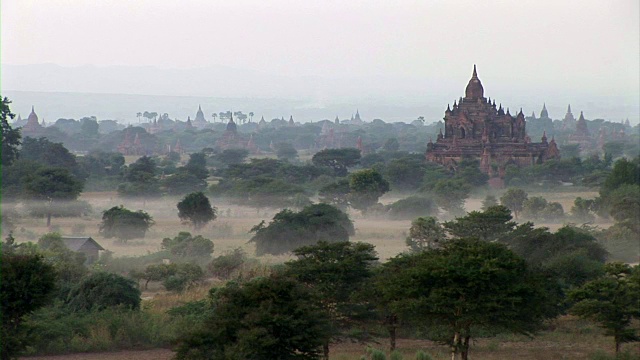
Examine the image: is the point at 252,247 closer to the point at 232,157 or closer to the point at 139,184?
the point at 139,184

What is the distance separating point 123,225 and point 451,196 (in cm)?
1700

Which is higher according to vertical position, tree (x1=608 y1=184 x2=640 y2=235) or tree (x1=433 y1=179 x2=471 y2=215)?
tree (x1=608 y1=184 x2=640 y2=235)

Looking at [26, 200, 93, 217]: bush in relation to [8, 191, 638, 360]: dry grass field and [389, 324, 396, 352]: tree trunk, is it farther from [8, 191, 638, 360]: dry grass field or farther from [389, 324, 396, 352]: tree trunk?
[389, 324, 396, 352]: tree trunk

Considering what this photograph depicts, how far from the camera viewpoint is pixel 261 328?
1408 centimetres

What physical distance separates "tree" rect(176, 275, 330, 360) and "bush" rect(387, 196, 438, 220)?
102ft

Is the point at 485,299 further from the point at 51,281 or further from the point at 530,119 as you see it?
the point at 530,119

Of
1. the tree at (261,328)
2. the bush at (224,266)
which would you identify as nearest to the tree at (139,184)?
the bush at (224,266)

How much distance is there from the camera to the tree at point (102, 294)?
21172 millimetres

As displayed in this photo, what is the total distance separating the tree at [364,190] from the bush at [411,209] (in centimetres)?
87

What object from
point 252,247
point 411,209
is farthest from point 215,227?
point 411,209

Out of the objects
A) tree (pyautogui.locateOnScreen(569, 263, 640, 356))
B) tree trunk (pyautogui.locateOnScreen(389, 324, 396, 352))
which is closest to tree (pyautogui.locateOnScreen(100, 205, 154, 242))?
tree trunk (pyautogui.locateOnScreen(389, 324, 396, 352))

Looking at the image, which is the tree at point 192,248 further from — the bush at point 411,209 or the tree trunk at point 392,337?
the bush at point 411,209

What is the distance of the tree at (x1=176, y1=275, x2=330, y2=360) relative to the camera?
45.8ft

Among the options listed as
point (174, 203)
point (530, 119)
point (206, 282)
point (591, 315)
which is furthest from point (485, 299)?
point (530, 119)
